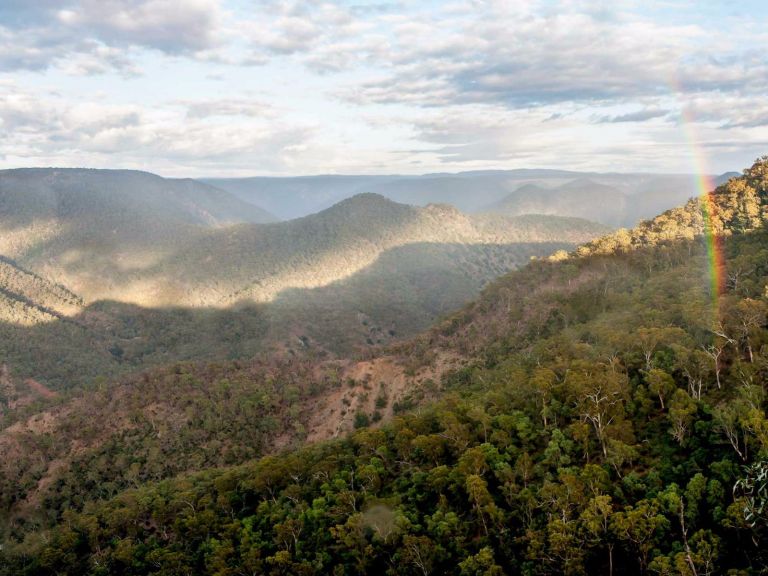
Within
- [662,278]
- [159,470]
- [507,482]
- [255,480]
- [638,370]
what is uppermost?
[662,278]

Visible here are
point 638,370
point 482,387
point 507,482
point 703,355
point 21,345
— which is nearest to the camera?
point 507,482

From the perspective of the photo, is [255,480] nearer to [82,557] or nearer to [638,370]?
[82,557]

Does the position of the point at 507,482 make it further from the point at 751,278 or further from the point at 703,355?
the point at 751,278

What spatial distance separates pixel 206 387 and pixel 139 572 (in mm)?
46894

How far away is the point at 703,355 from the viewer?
43.9 m

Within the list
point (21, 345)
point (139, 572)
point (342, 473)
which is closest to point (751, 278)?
point (342, 473)

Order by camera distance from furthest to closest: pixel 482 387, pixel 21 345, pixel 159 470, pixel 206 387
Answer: pixel 21 345 < pixel 206 387 < pixel 159 470 < pixel 482 387

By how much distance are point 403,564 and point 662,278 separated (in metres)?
59.7

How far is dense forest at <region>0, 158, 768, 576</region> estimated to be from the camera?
3141cm

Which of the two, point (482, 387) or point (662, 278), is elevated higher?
point (662, 278)

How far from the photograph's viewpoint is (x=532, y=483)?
131 ft

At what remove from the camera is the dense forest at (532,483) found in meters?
31.4

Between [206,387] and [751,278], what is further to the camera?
[206,387]

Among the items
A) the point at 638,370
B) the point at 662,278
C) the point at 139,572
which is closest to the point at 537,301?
the point at 662,278
